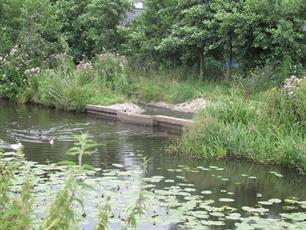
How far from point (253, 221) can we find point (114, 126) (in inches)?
310

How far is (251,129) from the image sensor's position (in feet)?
34.6

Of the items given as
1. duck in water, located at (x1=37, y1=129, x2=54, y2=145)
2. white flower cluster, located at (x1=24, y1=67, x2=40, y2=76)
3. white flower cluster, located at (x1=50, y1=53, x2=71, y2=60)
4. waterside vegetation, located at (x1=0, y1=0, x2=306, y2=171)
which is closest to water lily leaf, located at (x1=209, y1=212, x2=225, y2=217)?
waterside vegetation, located at (x1=0, y1=0, x2=306, y2=171)

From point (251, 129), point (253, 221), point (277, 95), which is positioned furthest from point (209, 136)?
point (253, 221)

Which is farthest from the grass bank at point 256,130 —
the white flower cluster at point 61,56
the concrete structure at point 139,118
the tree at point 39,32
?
the tree at point 39,32

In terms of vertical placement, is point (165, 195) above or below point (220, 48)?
below

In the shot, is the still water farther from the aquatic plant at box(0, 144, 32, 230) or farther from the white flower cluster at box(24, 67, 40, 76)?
the white flower cluster at box(24, 67, 40, 76)

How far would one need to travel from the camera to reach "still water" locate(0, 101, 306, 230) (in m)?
7.05

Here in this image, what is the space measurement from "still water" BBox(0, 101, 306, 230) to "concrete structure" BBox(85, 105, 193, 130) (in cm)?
30

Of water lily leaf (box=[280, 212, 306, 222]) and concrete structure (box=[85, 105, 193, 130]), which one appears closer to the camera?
water lily leaf (box=[280, 212, 306, 222])

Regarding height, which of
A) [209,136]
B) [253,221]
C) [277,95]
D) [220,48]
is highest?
[220,48]

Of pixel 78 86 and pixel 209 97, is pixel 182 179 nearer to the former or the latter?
pixel 209 97

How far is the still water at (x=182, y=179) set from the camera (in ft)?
23.1

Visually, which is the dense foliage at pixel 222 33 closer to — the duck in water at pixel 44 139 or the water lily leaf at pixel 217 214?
the duck in water at pixel 44 139

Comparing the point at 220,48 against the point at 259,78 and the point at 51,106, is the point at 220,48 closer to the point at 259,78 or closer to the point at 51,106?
the point at 259,78
